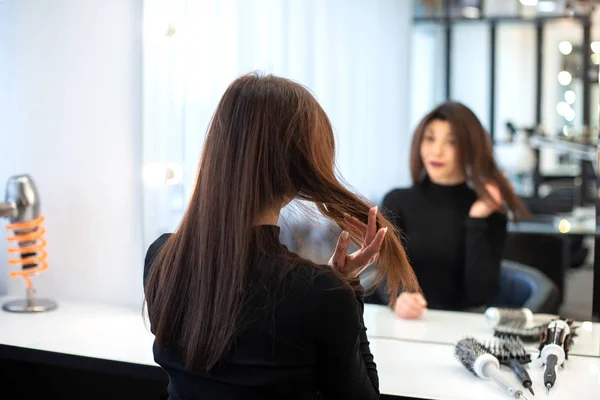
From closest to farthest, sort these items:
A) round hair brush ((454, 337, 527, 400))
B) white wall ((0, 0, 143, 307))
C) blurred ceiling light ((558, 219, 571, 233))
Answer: round hair brush ((454, 337, 527, 400))
white wall ((0, 0, 143, 307))
blurred ceiling light ((558, 219, 571, 233))

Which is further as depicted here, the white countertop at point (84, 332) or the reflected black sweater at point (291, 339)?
the white countertop at point (84, 332)

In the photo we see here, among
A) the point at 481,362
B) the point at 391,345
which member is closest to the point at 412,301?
the point at 391,345

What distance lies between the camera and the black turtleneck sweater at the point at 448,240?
196cm

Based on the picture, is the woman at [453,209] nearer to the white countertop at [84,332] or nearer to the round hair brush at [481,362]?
the round hair brush at [481,362]

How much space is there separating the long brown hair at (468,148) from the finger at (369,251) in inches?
42.6

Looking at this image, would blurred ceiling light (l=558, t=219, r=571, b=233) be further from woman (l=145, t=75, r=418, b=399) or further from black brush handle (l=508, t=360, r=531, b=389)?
woman (l=145, t=75, r=418, b=399)

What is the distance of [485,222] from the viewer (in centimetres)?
206

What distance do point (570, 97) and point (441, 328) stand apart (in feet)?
2.64

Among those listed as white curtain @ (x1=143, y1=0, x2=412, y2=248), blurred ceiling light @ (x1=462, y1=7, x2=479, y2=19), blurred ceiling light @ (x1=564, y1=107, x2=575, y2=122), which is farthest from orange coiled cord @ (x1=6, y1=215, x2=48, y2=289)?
blurred ceiling light @ (x1=564, y1=107, x2=575, y2=122)

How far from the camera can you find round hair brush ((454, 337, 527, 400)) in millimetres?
1216

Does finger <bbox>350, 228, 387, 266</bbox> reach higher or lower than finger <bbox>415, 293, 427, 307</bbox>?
higher

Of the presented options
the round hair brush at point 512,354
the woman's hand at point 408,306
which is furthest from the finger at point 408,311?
the round hair brush at point 512,354

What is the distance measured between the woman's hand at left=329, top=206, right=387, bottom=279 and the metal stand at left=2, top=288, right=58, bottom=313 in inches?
41.6

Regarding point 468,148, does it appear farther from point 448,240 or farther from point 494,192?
point 448,240
